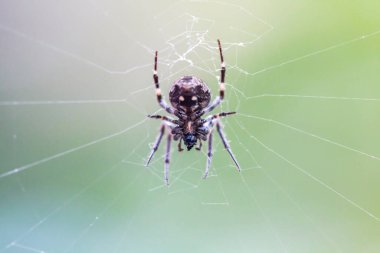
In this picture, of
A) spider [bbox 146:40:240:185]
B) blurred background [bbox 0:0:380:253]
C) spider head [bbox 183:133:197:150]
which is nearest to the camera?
spider [bbox 146:40:240:185]

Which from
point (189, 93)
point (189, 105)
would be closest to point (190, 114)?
point (189, 105)

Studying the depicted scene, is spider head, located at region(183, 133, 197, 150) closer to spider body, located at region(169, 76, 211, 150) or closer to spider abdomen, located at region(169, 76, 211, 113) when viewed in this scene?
spider body, located at region(169, 76, 211, 150)

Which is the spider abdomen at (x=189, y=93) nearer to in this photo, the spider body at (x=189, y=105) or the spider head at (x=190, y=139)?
the spider body at (x=189, y=105)

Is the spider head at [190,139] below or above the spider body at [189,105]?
below

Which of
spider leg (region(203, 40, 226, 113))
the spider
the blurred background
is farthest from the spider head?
the blurred background

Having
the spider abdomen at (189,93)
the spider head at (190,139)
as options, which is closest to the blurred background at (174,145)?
the spider head at (190,139)

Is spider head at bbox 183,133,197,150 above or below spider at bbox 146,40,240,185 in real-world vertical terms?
below
